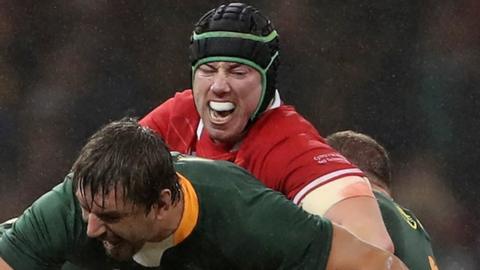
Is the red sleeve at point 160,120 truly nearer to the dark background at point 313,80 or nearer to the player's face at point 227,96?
the player's face at point 227,96

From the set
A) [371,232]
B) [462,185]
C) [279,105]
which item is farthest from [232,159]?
[462,185]

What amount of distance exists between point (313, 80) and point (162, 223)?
270 cm

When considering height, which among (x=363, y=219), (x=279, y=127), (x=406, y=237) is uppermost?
(x=279, y=127)

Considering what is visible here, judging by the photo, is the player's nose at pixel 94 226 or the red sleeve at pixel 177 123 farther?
the red sleeve at pixel 177 123

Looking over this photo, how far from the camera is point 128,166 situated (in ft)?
9.52

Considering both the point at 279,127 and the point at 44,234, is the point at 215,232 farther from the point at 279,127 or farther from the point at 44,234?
the point at 279,127

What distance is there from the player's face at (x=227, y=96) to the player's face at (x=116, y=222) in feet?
2.08

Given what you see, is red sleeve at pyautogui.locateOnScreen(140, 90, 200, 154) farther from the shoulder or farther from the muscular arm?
the muscular arm

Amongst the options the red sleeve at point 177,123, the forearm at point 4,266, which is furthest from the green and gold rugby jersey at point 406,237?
the forearm at point 4,266

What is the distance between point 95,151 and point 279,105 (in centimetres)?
81

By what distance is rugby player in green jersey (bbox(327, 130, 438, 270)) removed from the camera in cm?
358

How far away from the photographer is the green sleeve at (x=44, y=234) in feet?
9.55

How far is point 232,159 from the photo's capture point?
349 cm

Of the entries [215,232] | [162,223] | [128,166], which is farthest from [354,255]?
[128,166]
